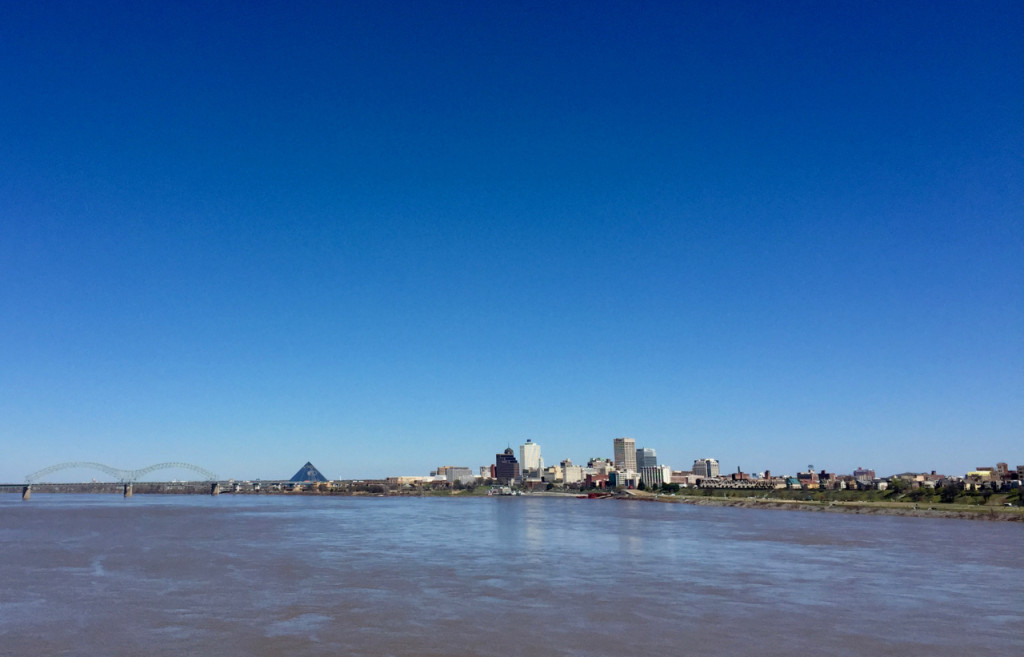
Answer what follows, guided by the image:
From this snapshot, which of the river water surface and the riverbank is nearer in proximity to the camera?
the river water surface

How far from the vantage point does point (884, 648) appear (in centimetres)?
1903

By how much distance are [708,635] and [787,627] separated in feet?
10.1

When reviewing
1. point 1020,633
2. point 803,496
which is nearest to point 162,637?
point 1020,633

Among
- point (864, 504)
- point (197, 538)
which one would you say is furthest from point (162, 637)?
point (864, 504)

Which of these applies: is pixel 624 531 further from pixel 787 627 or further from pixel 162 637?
pixel 162 637

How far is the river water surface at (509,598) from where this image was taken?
19.4 m

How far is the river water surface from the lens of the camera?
1942 cm

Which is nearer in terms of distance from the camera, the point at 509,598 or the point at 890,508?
the point at 509,598

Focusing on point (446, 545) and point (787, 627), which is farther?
point (446, 545)

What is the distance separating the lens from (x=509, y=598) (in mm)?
26344

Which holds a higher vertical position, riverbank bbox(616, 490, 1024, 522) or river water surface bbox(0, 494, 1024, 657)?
river water surface bbox(0, 494, 1024, 657)

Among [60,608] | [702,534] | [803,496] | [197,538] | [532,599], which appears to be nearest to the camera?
[60,608]

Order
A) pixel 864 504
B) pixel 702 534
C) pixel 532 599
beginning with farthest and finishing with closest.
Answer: pixel 864 504
pixel 702 534
pixel 532 599

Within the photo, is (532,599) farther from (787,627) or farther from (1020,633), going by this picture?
(1020,633)
